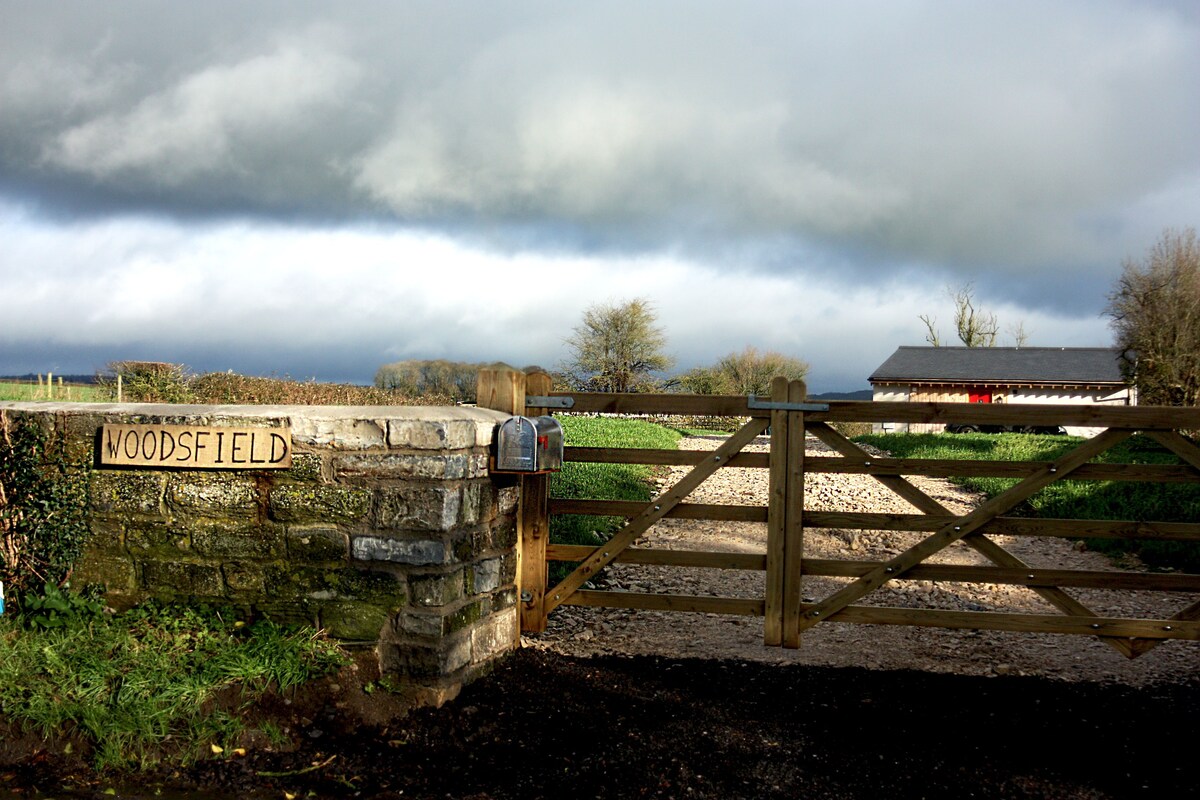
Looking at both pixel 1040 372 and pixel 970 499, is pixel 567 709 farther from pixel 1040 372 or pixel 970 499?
pixel 1040 372

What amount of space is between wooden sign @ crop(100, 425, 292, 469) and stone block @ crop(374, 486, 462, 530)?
59 cm

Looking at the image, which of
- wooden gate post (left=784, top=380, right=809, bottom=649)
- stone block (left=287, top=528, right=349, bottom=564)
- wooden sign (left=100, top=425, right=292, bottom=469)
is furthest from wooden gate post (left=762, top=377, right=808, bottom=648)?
wooden sign (left=100, top=425, right=292, bottom=469)

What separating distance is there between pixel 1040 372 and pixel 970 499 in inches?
1213

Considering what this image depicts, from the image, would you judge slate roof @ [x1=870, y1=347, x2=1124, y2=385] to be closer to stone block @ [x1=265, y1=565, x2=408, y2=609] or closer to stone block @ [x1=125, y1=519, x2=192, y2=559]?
stone block @ [x1=265, y1=565, x2=408, y2=609]

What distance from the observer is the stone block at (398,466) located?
473 cm

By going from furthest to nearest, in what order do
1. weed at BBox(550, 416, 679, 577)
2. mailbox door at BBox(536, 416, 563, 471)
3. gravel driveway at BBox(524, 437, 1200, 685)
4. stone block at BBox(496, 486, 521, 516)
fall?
weed at BBox(550, 416, 679, 577) → gravel driveway at BBox(524, 437, 1200, 685) → stone block at BBox(496, 486, 521, 516) → mailbox door at BBox(536, 416, 563, 471)

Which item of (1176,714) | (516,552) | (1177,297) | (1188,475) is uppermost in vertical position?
(1177,297)

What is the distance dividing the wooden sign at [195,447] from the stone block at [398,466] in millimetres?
327

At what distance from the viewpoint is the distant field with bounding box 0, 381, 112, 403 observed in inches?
779

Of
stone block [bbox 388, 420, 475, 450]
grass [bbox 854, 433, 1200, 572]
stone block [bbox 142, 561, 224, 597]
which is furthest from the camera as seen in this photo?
grass [bbox 854, 433, 1200, 572]

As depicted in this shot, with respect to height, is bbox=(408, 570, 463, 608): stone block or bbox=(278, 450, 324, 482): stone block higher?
bbox=(278, 450, 324, 482): stone block

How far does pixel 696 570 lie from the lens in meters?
8.56

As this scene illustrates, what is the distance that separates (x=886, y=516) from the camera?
550cm

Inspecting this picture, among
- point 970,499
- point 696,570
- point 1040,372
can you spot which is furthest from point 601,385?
point 696,570
